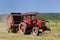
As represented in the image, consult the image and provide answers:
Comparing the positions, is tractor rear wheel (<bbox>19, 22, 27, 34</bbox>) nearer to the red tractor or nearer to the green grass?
the red tractor

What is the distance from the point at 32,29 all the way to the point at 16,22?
2950 millimetres

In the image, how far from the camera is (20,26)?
23484 millimetres

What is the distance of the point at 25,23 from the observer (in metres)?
23.1

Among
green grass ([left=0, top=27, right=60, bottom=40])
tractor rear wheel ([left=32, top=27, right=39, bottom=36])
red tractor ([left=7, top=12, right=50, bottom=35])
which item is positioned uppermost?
red tractor ([left=7, top=12, right=50, bottom=35])

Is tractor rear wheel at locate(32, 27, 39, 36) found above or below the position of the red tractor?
below

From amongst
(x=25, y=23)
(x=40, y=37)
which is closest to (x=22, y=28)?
(x=25, y=23)

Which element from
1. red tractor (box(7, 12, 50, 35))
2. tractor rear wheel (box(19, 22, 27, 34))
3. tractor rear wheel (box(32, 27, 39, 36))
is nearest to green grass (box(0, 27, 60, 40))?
tractor rear wheel (box(32, 27, 39, 36))

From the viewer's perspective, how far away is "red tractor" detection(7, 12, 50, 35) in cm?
2191

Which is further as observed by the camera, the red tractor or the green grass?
the red tractor

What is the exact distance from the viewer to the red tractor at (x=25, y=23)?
21913 mm

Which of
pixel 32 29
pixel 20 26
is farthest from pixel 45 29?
pixel 20 26

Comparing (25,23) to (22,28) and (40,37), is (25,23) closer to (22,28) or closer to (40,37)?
(22,28)

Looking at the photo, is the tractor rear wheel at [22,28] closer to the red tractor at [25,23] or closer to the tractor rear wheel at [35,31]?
the red tractor at [25,23]

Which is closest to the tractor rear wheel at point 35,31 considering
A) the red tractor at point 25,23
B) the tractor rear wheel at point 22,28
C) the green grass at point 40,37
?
the red tractor at point 25,23
